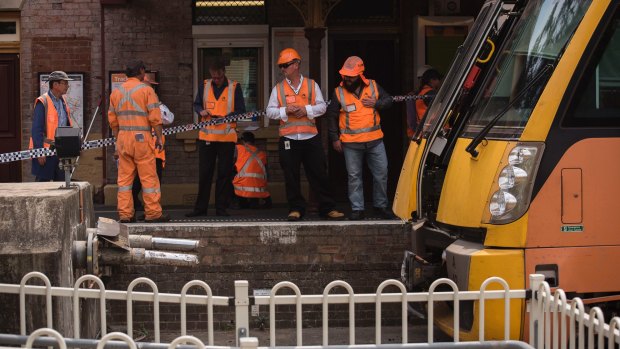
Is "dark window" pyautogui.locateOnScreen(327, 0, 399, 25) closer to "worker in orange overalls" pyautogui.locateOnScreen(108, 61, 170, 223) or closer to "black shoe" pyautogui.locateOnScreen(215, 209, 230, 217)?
"black shoe" pyautogui.locateOnScreen(215, 209, 230, 217)

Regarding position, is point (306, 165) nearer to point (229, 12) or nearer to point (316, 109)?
point (316, 109)

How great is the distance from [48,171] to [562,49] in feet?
21.6

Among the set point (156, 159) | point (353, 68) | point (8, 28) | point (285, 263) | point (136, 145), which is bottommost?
point (285, 263)

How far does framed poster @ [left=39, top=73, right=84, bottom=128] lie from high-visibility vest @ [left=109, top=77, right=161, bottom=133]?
11.9 feet

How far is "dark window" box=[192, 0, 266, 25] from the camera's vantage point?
571 inches

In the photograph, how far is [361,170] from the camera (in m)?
11.3

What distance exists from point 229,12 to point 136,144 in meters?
4.02

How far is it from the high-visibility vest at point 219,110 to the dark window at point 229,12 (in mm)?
2478

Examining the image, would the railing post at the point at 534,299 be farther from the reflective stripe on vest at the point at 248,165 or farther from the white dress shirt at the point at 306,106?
the reflective stripe on vest at the point at 248,165

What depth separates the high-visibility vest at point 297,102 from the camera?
443 inches

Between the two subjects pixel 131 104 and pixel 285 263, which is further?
pixel 131 104

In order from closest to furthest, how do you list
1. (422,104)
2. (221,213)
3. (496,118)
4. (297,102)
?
(496,118) → (297,102) → (221,213) → (422,104)

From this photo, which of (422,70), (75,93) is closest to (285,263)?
(422,70)

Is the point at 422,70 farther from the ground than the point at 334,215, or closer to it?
farther from the ground
